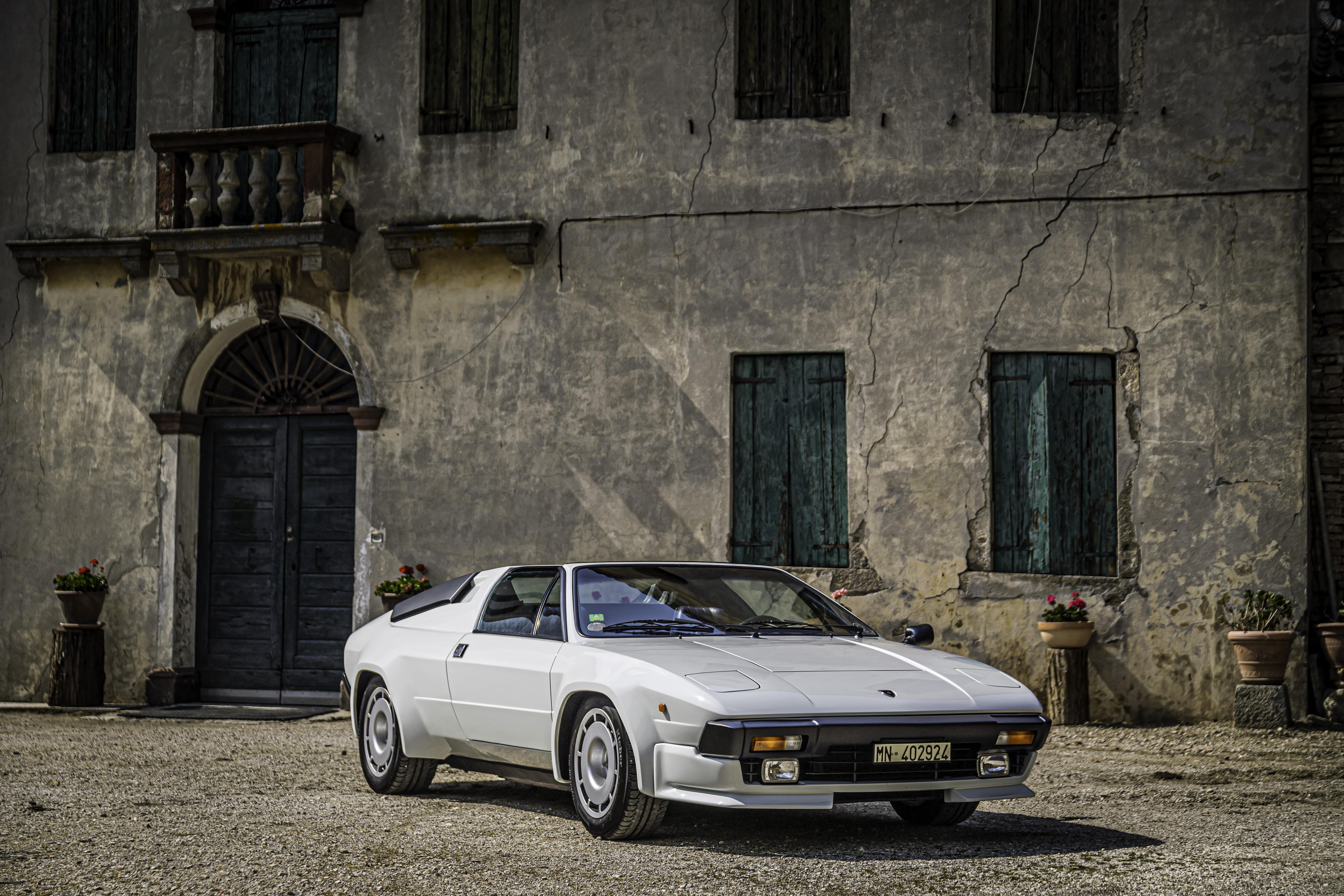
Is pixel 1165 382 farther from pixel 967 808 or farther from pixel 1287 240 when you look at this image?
pixel 967 808

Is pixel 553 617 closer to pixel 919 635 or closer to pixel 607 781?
pixel 607 781

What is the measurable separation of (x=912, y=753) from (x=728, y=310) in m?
7.38

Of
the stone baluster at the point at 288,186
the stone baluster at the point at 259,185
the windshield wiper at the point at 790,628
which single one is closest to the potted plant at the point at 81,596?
the stone baluster at the point at 259,185

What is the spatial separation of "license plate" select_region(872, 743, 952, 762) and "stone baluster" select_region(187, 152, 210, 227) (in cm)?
977

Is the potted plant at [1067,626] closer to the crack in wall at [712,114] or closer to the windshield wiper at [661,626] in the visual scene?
the crack in wall at [712,114]

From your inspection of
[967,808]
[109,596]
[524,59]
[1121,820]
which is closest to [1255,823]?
[1121,820]

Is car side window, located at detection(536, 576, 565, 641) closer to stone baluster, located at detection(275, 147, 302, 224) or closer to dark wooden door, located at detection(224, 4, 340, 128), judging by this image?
stone baluster, located at detection(275, 147, 302, 224)

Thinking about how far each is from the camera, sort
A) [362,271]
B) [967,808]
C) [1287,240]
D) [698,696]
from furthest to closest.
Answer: [362,271] < [1287,240] < [967,808] < [698,696]

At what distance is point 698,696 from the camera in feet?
20.0

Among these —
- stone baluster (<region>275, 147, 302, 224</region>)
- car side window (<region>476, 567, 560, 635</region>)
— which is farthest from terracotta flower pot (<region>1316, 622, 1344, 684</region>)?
stone baluster (<region>275, 147, 302, 224</region>)

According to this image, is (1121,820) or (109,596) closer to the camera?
(1121,820)

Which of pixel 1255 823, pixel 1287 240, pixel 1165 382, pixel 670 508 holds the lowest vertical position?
pixel 1255 823

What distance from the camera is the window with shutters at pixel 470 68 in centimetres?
1388

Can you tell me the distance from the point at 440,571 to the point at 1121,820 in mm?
7644
